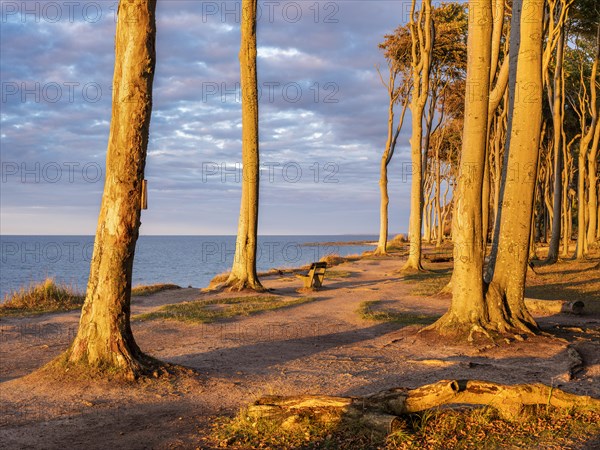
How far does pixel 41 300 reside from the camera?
682 inches

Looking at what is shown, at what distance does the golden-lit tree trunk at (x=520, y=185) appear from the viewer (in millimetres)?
11789

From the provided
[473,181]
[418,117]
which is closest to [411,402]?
[473,181]

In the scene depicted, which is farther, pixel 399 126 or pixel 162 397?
pixel 399 126

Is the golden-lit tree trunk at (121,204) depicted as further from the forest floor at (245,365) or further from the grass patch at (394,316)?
the grass patch at (394,316)

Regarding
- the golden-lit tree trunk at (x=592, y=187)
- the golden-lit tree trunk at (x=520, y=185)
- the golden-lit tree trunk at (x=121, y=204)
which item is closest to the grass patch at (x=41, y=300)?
the golden-lit tree trunk at (x=121, y=204)

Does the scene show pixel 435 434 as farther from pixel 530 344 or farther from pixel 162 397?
pixel 530 344

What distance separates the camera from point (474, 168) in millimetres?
12328

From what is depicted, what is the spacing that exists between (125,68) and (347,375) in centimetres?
528

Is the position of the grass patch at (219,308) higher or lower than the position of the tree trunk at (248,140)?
lower

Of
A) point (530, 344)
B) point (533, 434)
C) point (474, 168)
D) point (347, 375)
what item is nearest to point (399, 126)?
point (474, 168)

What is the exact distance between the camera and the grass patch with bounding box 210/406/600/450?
5.50 metres

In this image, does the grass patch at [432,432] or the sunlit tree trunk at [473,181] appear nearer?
the grass patch at [432,432]

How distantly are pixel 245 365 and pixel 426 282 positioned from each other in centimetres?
1353

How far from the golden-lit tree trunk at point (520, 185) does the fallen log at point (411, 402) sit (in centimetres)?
542
